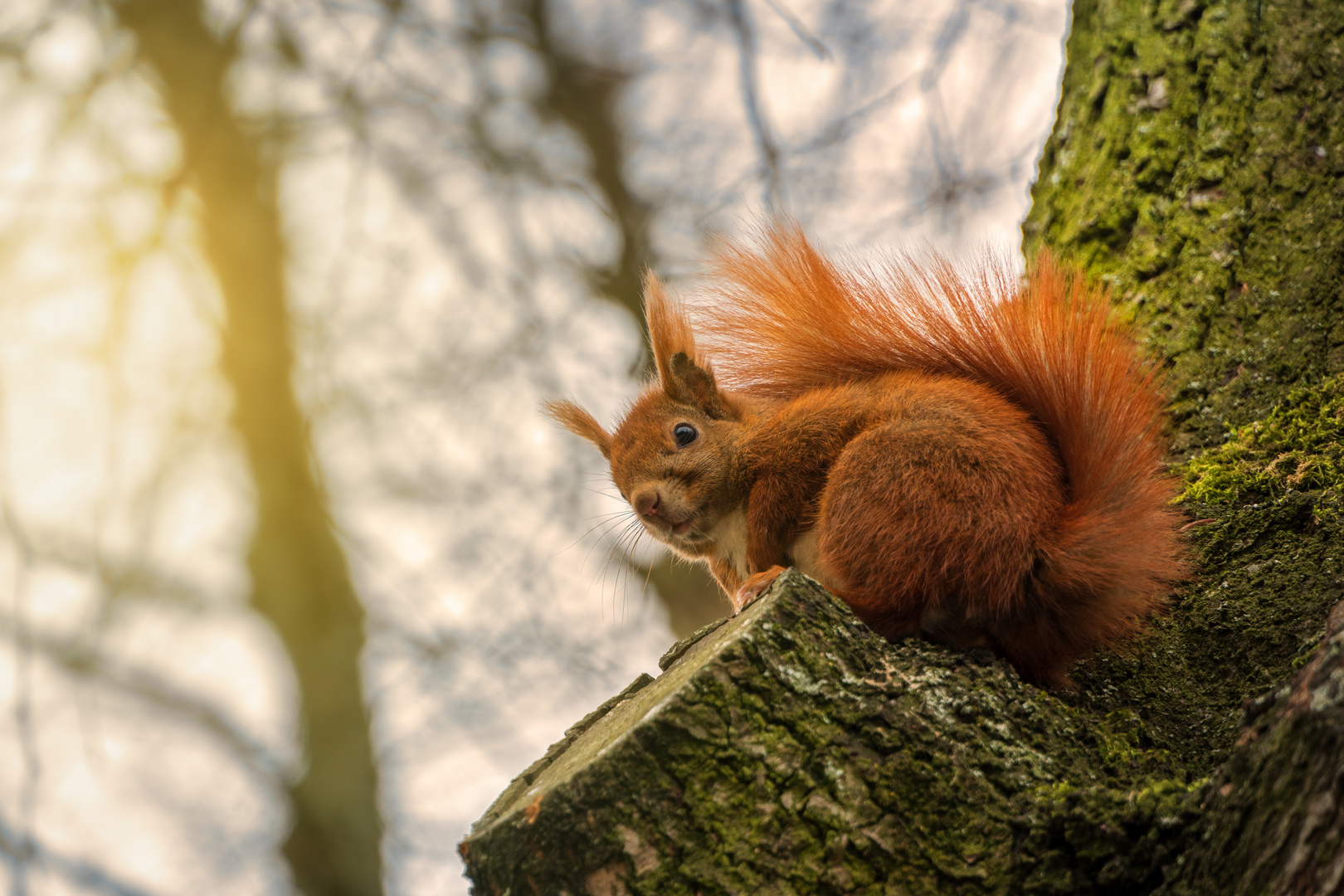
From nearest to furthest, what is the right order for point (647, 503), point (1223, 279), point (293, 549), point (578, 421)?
point (1223, 279) < point (647, 503) < point (578, 421) < point (293, 549)

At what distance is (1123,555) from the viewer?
1.07 meters

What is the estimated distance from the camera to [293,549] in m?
2.92

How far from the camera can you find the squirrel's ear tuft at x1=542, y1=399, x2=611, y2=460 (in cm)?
186

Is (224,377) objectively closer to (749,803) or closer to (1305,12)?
(749,803)

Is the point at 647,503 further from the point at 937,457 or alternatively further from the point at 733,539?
the point at 937,457

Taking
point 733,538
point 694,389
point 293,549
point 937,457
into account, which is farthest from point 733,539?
point 293,549

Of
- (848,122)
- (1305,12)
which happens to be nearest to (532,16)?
(848,122)

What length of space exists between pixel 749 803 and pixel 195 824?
2.61m

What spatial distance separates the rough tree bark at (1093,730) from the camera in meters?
0.75

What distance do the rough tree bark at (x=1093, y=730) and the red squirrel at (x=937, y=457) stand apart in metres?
0.10

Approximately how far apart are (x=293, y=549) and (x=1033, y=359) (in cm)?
236

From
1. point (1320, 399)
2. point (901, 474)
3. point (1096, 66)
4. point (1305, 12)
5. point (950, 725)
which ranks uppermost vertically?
point (1096, 66)

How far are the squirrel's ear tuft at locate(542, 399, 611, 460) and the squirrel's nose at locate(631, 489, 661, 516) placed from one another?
0.92 ft

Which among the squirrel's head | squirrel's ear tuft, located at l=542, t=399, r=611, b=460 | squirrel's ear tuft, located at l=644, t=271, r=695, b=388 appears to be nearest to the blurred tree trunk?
squirrel's ear tuft, located at l=542, t=399, r=611, b=460
